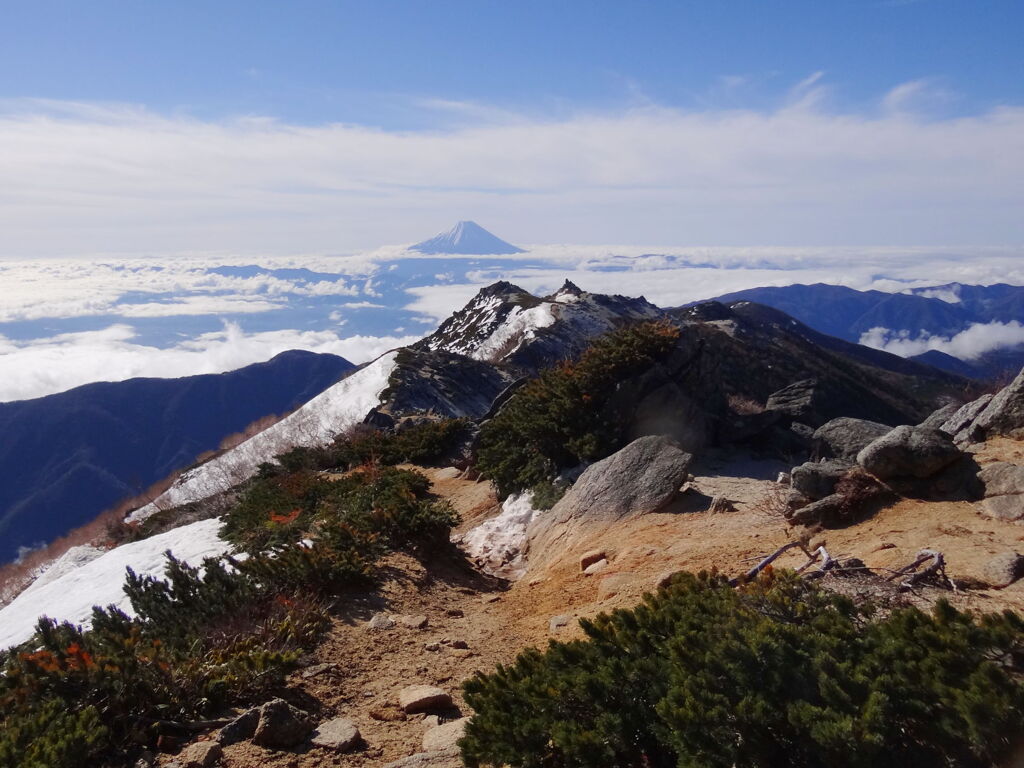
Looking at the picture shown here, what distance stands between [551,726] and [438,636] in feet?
12.1

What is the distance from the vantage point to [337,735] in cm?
504

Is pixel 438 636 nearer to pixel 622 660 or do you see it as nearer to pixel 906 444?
pixel 622 660

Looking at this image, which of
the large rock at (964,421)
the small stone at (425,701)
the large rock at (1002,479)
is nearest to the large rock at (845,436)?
the large rock at (964,421)

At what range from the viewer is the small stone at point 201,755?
4.61 meters

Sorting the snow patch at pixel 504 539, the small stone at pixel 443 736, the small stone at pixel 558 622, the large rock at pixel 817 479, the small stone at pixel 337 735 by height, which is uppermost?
the large rock at pixel 817 479

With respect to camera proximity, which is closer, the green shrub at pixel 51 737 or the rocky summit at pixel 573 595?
the rocky summit at pixel 573 595

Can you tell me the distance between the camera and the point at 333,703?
5793 millimetres

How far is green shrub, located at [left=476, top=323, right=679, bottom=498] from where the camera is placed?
13.4m

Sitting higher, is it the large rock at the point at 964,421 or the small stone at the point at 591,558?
the large rock at the point at 964,421

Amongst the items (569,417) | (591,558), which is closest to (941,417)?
(569,417)

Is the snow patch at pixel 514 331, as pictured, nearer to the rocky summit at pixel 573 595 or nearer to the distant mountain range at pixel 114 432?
the rocky summit at pixel 573 595

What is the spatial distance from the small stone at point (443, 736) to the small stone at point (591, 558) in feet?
14.2

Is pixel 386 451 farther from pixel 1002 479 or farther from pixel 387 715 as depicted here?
pixel 1002 479

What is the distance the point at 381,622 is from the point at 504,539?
15.9ft
